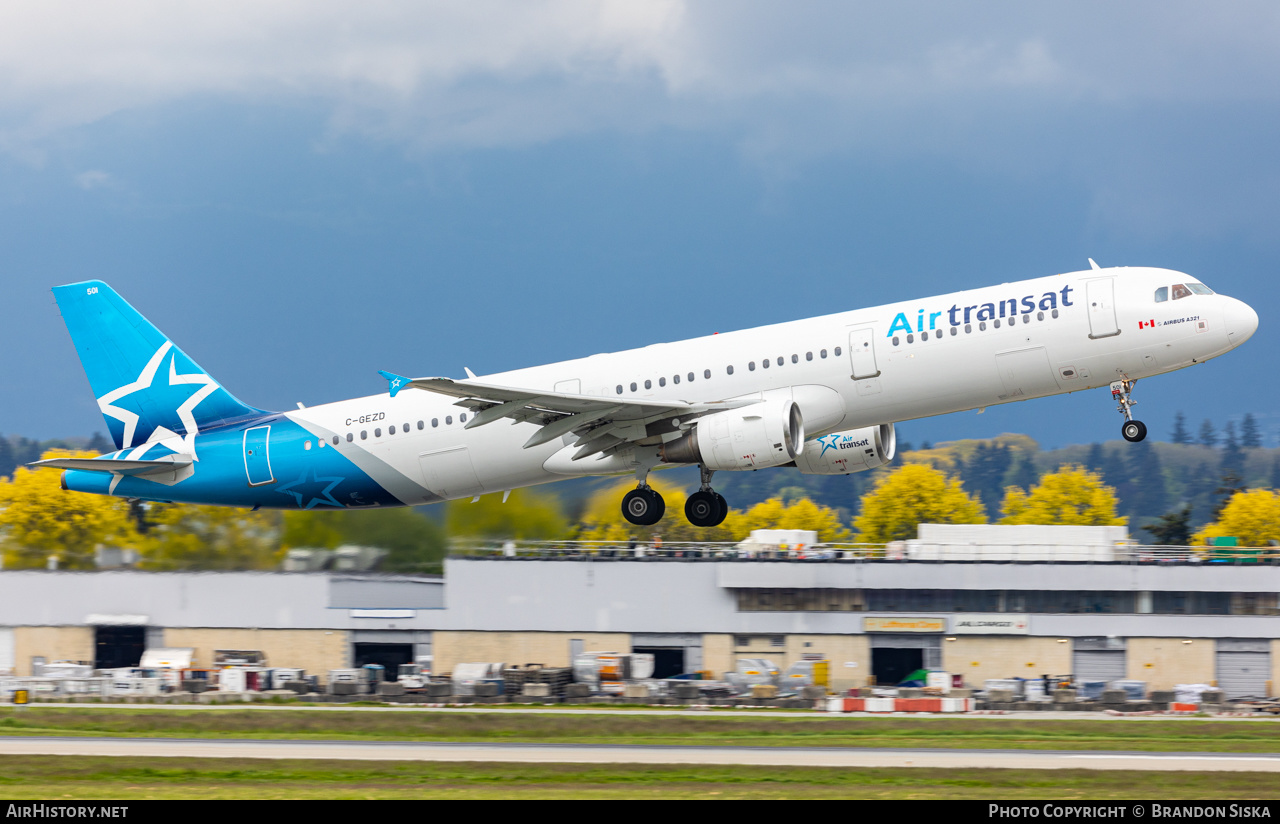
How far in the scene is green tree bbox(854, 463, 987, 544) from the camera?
116 metres

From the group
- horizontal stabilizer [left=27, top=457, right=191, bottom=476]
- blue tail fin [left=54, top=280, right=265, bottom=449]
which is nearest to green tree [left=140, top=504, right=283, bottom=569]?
blue tail fin [left=54, top=280, right=265, bottom=449]

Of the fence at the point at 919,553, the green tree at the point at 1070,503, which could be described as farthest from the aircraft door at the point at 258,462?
the green tree at the point at 1070,503

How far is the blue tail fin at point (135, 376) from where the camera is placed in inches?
1608

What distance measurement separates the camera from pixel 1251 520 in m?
113

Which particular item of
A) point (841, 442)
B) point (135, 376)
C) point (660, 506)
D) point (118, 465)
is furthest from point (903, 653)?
point (118, 465)

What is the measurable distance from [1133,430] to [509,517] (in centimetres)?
2207

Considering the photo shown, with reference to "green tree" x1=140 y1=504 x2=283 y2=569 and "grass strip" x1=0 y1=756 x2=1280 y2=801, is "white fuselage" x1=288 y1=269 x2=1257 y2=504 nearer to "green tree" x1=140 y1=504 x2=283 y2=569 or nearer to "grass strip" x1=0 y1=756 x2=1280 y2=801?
"grass strip" x1=0 y1=756 x2=1280 y2=801

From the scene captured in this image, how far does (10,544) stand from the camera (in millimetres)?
55344

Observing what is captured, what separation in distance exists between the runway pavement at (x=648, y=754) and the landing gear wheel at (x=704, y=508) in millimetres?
6291

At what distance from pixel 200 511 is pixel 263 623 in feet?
38.9

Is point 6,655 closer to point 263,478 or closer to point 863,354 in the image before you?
point 263,478

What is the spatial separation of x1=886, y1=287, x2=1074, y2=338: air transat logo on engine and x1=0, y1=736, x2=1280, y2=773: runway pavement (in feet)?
36.0
